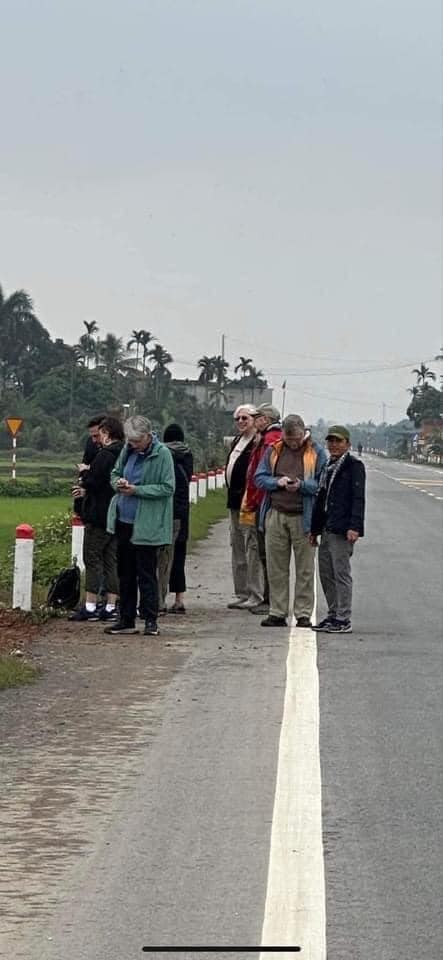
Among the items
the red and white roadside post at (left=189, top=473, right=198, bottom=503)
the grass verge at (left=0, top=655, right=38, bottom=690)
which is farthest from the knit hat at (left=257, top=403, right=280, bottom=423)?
the red and white roadside post at (left=189, top=473, right=198, bottom=503)

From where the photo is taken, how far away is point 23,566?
51.3 ft

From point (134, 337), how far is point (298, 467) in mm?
122690

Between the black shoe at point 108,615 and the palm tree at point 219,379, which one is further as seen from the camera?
the palm tree at point 219,379

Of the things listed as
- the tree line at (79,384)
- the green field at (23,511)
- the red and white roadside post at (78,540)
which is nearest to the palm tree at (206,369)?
the tree line at (79,384)

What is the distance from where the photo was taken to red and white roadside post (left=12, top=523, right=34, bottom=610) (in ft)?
51.2

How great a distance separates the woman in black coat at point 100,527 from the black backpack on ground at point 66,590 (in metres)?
0.25

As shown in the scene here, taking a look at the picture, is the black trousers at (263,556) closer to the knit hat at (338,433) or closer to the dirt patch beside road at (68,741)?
the dirt patch beside road at (68,741)

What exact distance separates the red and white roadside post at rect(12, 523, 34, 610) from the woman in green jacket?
1.10m

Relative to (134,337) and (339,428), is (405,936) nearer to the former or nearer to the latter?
(339,428)

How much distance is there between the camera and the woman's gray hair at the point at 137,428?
14.6 m

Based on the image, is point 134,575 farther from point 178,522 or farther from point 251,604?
point 251,604

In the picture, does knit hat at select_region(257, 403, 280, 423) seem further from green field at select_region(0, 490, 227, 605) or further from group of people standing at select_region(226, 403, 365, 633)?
green field at select_region(0, 490, 227, 605)

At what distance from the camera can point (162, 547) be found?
51.6 ft

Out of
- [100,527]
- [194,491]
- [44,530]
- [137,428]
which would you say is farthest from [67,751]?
[194,491]
